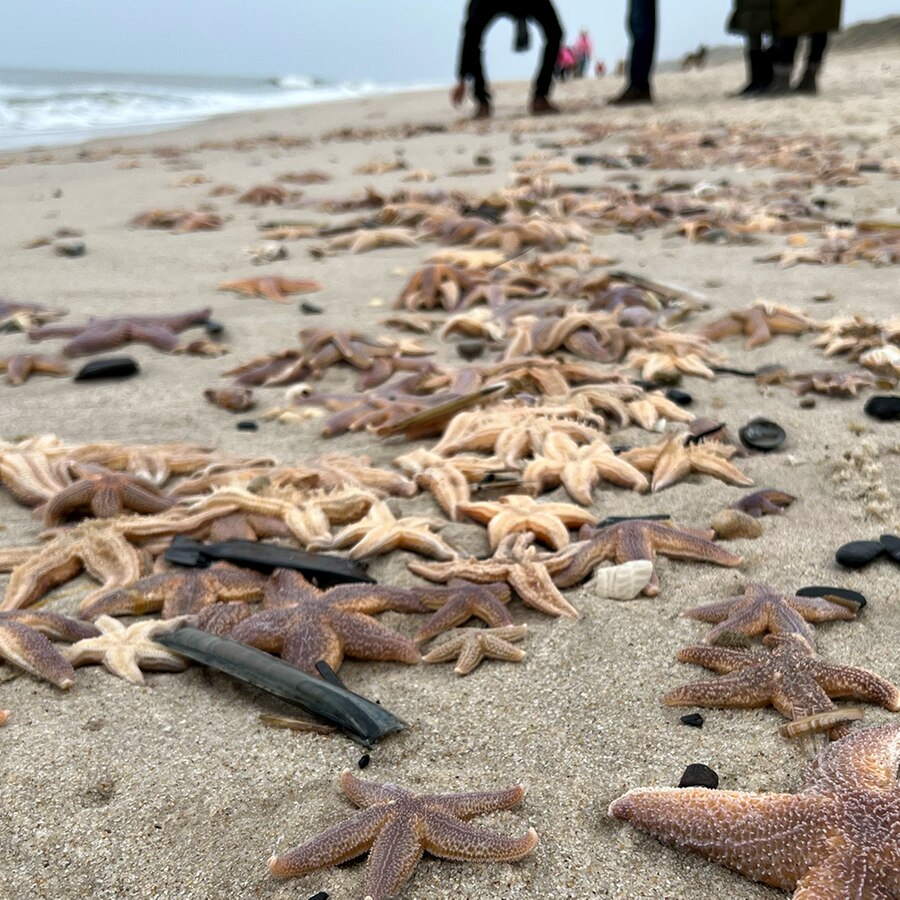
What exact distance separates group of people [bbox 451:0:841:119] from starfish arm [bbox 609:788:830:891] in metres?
15.8

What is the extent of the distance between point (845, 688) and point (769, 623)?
34 cm

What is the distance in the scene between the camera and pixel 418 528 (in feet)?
10.5

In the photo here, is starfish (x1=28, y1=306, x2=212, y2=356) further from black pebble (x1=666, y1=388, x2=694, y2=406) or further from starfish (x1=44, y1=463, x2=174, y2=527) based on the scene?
black pebble (x1=666, y1=388, x2=694, y2=406)

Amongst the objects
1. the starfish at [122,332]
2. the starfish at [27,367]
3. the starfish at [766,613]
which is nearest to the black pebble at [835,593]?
the starfish at [766,613]

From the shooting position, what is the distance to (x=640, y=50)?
17.0 meters

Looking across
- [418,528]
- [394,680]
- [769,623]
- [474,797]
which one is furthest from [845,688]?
[418,528]

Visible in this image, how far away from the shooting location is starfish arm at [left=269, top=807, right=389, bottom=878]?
185cm

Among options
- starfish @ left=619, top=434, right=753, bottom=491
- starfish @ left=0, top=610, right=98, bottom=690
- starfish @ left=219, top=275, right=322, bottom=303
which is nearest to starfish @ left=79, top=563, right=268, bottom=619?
starfish @ left=0, top=610, right=98, bottom=690

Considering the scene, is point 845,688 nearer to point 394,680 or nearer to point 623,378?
point 394,680

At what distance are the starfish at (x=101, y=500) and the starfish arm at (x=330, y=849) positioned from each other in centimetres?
185

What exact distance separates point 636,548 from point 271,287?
4.44 meters

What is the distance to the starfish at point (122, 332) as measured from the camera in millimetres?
5637

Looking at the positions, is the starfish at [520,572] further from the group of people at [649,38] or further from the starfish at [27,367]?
the group of people at [649,38]

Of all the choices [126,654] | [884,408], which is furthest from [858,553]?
[126,654]
